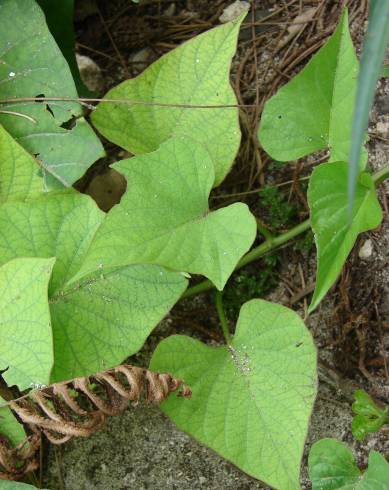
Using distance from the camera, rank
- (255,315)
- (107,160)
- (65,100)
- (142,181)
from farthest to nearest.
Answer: (107,160)
(65,100)
(255,315)
(142,181)

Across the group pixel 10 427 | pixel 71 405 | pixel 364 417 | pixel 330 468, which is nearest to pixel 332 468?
pixel 330 468

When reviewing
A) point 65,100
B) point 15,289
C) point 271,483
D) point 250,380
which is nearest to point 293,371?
point 250,380

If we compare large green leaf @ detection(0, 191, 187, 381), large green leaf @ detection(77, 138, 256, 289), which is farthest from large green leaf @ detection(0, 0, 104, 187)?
large green leaf @ detection(77, 138, 256, 289)

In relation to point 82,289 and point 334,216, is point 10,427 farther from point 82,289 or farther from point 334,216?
point 334,216

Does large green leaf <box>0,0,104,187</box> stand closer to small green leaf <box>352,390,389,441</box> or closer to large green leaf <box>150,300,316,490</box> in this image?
large green leaf <box>150,300,316,490</box>

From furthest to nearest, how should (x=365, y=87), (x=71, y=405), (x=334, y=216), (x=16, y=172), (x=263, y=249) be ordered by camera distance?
1. (x=263, y=249)
2. (x=16, y=172)
3. (x=71, y=405)
4. (x=334, y=216)
5. (x=365, y=87)

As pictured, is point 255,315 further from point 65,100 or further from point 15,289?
point 65,100
